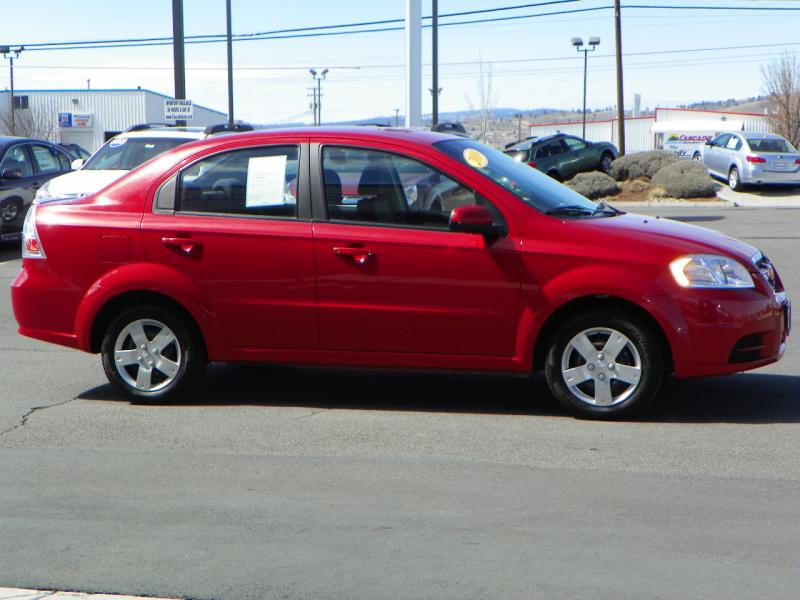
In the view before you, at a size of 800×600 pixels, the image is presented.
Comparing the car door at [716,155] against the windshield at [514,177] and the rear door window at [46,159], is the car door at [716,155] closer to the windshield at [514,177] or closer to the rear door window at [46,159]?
the rear door window at [46,159]

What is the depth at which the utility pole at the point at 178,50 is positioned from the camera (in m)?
23.4

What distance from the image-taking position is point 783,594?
3961 mm

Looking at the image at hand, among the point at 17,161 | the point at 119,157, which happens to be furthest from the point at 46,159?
the point at 119,157

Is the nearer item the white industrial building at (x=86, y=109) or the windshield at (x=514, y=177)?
the windshield at (x=514, y=177)

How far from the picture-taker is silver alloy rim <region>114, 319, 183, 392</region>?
22.9 ft

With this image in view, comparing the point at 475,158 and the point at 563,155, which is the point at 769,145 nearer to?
the point at 563,155

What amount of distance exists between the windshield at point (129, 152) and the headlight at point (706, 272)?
10.7 meters

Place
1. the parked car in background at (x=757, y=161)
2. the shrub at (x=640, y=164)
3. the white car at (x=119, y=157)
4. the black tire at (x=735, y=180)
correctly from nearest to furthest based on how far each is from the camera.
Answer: the white car at (x=119, y=157) → the parked car in background at (x=757, y=161) → the black tire at (x=735, y=180) → the shrub at (x=640, y=164)

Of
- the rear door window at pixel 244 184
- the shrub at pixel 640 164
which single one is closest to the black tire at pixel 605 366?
the rear door window at pixel 244 184

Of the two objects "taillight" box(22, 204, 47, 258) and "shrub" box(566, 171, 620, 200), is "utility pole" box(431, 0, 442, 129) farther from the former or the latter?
A: "taillight" box(22, 204, 47, 258)

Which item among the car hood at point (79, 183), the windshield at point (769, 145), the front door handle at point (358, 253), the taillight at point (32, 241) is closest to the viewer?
the front door handle at point (358, 253)

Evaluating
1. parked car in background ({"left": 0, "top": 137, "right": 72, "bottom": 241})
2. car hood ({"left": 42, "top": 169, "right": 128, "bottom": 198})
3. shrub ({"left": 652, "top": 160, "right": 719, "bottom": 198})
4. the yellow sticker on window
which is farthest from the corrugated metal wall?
the yellow sticker on window

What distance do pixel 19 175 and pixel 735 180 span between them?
19924mm

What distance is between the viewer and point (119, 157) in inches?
626
